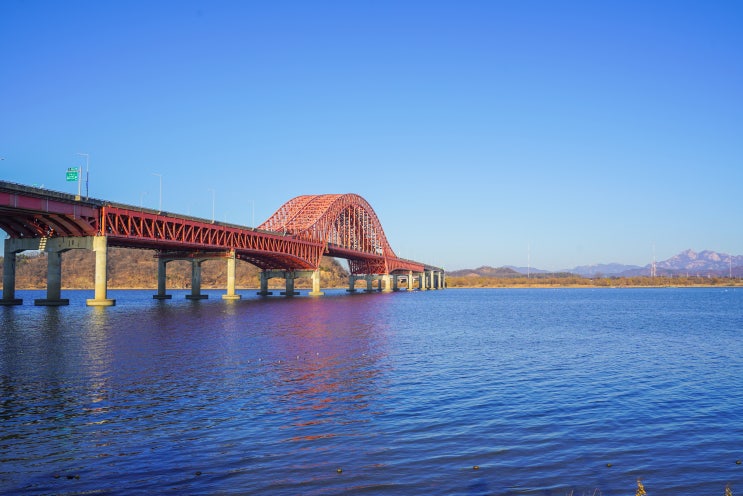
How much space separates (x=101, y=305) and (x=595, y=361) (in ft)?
254

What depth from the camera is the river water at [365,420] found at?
48.4ft

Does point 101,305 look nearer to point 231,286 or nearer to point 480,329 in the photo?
point 231,286

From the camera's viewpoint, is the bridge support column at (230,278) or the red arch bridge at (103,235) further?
the bridge support column at (230,278)

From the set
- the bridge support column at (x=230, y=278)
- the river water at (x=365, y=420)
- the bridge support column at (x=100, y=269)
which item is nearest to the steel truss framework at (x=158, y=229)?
the bridge support column at (x=100, y=269)

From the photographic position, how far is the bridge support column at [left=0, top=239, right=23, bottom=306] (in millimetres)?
90062

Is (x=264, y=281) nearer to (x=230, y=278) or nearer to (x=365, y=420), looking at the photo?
(x=230, y=278)

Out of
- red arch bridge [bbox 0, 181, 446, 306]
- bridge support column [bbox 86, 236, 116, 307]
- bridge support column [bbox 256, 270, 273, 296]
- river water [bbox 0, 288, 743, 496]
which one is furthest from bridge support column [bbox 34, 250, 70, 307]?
bridge support column [bbox 256, 270, 273, 296]

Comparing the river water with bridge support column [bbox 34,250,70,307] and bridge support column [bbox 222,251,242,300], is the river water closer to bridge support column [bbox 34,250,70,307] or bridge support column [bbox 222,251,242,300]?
bridge support column [bbox 34,250,70,307]

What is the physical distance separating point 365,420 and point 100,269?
7749cm

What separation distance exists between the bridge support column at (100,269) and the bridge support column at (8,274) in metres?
12.4

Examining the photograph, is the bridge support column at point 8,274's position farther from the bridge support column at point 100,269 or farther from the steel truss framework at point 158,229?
the bridge support column at point 100,269

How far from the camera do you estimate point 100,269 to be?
88.0 meters

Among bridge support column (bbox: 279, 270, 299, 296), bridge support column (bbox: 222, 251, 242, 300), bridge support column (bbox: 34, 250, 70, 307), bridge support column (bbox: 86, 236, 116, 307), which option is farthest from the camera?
bridge support column (bbox: 279, 270, 299, 296)

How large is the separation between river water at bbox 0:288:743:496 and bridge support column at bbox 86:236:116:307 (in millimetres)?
46136
